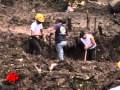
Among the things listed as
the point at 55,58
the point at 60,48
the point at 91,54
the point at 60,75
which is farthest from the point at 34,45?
the point at 60,75

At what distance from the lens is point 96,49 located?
20.0 metres

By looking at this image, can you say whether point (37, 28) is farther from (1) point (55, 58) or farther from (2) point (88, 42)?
(2) point (88, 42)

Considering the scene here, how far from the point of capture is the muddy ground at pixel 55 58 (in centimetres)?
1385

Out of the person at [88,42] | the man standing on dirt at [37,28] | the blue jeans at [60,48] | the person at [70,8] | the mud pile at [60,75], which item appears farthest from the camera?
the person at [70,8]

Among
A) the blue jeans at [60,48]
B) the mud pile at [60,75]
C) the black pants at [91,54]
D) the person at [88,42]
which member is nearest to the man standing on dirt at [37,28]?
the blue jeans at [60,48]

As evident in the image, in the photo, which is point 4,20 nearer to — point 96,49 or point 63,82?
point 96,49

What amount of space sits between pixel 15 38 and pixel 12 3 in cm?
799

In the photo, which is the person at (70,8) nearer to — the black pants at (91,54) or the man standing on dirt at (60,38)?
the black pants at (91,54)

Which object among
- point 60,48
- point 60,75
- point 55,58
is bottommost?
point 55,58

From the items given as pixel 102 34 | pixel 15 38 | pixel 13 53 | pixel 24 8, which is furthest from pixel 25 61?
pixel 24 8

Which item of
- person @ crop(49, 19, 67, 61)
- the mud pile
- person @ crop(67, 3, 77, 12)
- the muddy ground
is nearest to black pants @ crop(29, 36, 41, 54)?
the muddy ground

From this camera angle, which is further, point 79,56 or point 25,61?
point 79,56

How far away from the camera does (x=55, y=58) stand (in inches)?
752

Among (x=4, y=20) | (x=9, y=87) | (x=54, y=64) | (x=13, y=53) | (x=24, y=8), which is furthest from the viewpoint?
(x=24, y=8)
